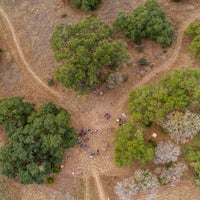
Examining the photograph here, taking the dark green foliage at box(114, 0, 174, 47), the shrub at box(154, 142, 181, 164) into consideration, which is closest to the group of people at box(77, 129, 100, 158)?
the shrub at box(154, 142, 181, 164)


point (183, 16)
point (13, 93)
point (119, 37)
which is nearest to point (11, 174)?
point (13, 93)

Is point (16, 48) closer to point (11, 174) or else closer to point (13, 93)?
point (13, 93)

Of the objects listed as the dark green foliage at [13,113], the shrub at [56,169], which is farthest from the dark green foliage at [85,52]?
the shrub at [56,169]

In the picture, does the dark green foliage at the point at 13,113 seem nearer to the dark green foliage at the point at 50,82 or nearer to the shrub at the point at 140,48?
the dark green foliage at the point at 50,82

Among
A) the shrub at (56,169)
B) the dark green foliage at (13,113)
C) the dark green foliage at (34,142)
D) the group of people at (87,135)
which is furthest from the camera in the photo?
the group of people at (87,135)

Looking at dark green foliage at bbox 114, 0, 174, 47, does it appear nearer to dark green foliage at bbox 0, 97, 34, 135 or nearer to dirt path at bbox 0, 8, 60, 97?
dirt path at bbox 0, 8, 60, 97

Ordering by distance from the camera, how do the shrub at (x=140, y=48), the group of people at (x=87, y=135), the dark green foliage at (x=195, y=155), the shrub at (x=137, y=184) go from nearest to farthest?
the dark green foliage at (x=195, y=155) < the shrub at (x=137, y=184) < the group of people at (x=87, y=135) < the shrub at (x=140, y=48)

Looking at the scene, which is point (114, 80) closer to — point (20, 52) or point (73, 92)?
point (73, 92)
